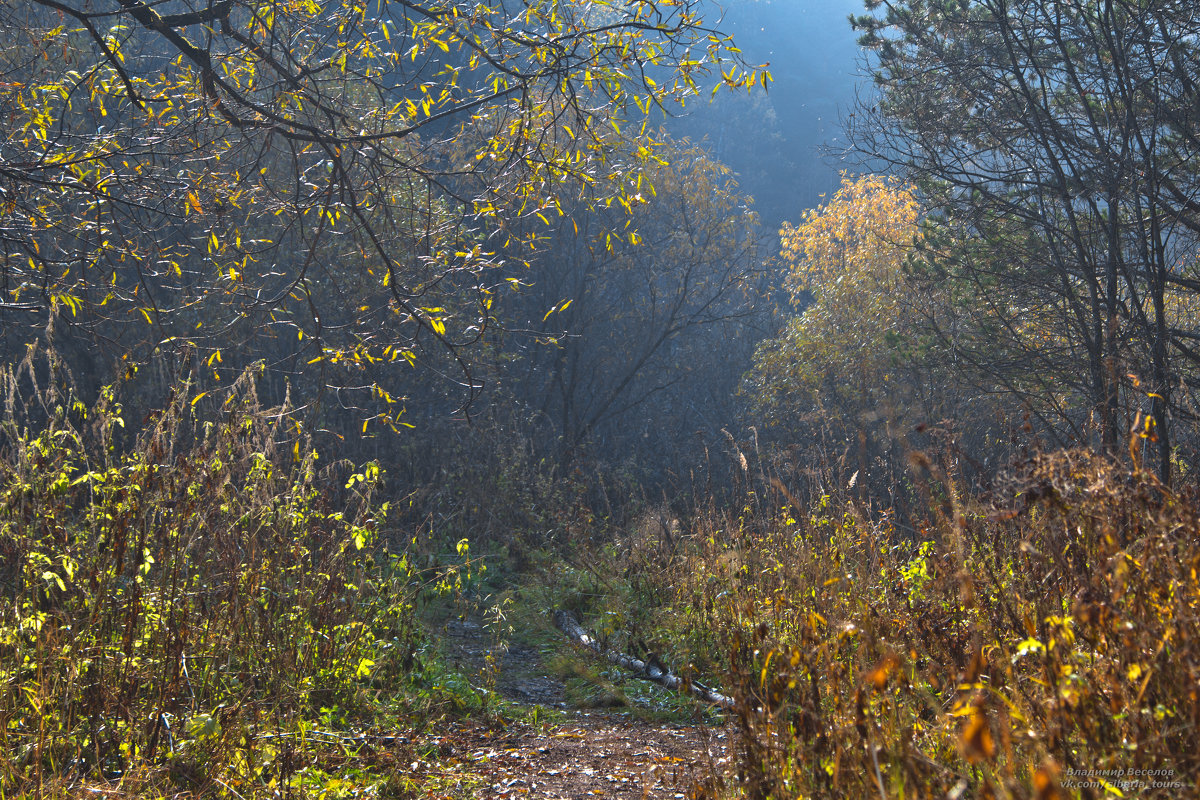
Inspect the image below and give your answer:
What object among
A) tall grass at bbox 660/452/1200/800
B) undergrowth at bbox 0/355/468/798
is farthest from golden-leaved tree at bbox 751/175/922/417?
tall grass at bbox 660/452/1200/800

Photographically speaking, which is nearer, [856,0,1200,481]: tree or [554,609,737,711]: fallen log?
[554,609,737,711]: fallen log

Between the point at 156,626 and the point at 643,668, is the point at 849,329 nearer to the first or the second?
the point at 643,668

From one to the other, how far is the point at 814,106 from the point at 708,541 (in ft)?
130

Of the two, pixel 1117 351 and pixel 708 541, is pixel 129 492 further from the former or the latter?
pixel 1117 351

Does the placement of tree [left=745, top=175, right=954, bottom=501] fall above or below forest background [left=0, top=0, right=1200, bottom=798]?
above

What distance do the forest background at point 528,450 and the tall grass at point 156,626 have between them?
24 mm

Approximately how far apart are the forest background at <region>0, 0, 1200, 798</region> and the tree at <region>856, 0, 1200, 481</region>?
2.5 inches

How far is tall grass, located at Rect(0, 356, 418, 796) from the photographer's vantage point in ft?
9.39

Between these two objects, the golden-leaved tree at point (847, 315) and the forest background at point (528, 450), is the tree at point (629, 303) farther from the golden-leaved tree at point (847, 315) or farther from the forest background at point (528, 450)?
the forest background at point (528, 450)

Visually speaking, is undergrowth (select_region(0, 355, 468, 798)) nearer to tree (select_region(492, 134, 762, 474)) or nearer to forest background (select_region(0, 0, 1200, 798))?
forest background (select_region(0, 0, 1200, 798))

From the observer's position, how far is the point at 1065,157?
657cm

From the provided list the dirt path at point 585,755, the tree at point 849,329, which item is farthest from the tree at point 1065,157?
the tree at point 849,329

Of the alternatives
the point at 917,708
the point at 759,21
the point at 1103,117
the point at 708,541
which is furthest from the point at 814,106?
the point at 917,708

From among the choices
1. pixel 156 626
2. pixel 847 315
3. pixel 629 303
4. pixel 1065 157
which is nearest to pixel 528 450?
pixel 629 303
